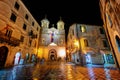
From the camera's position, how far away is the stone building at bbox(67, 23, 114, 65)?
1717 cm

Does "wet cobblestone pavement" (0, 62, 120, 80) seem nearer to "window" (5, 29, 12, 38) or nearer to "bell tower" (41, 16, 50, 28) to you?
"window" (5, 29, 12, 38)

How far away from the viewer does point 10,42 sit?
43.0 feet

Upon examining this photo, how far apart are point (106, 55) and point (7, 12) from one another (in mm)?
20725

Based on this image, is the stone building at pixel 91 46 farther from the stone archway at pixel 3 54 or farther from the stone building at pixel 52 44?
the stone building at pixel 52 44

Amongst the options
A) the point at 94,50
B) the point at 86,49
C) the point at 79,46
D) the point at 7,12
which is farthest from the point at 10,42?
the point at 94,50

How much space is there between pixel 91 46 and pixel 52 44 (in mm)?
17466

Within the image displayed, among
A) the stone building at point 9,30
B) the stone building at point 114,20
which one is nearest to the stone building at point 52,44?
the stone building at point 9,30

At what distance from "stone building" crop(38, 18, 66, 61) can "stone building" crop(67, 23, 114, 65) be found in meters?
14.5

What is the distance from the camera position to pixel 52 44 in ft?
106

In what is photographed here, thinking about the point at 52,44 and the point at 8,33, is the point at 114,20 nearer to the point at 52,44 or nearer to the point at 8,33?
the point at 8,33

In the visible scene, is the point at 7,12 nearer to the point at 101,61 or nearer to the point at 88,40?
the point at 88,40

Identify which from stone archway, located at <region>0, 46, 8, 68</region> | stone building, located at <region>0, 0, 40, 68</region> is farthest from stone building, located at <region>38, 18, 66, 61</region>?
stone archway, located at <region>0, 46, 8, 68</region>

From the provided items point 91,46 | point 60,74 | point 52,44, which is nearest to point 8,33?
point 60,74

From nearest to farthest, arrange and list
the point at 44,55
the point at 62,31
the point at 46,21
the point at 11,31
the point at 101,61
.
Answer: the point at 11,31 → the point at 101,61 → the point at 44,55 → the point at 62,31 → the point at 46,21
